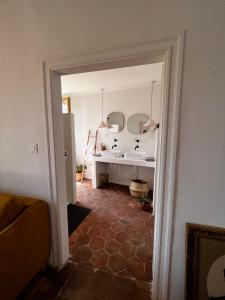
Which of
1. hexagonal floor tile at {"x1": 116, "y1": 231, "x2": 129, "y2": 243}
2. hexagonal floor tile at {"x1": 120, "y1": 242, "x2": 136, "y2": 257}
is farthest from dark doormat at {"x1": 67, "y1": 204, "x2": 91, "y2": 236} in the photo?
hexagonal floor tile at {"x1": 120, "y1": 242, "x2": 136, "y2": 257}

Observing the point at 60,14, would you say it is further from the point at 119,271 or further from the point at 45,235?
the point at 119,271

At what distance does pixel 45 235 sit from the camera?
156 cm

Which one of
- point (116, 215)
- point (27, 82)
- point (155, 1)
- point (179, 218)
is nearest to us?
point (155, 1)

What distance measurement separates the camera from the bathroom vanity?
365cm

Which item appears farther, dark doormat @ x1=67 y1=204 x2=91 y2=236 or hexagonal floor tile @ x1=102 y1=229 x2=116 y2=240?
dark doormat @ x1=67 y1=204 x2=91 y2=236

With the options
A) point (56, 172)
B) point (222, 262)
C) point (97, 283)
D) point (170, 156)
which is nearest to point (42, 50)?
point (56, 172)

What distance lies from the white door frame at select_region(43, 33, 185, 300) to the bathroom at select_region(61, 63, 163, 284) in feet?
2.03

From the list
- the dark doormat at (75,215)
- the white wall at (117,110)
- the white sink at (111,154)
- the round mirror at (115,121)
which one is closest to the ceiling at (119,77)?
the white wall at (117,110)

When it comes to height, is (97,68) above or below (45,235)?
above

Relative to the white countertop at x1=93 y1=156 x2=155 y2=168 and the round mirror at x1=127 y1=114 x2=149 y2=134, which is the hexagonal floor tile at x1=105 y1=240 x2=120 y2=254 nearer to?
the white countertop at x1=93 y1=156 x2=155 y2=168

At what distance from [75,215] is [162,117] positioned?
92.0 inches

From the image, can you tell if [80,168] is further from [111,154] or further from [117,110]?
[117,110]

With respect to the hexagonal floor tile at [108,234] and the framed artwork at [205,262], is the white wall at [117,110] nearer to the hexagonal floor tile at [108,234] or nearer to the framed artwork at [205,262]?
the hexagonal floor tile at [108,234]

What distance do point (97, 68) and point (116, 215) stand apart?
232 cm
